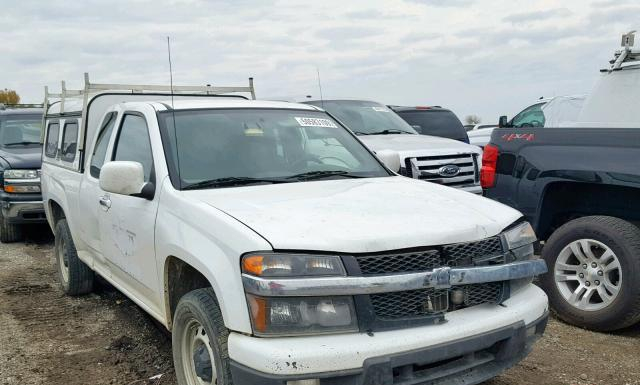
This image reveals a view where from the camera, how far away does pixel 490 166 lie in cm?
505

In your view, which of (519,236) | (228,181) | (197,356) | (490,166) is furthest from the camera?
(490,166)

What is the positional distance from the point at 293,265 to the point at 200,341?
0.85 meters

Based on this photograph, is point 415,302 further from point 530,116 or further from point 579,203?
point 530,116

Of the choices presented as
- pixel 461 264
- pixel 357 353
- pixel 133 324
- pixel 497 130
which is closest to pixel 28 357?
pixel 133 324

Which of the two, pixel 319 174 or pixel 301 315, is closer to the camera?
pixel 301 315

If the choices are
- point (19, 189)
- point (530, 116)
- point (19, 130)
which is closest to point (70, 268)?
point (19, 189)

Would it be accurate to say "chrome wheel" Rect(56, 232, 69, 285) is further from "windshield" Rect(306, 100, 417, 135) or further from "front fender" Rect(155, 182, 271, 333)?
"windshield" Rect(306, 100, 417, 135)

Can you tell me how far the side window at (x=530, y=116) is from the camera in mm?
11153

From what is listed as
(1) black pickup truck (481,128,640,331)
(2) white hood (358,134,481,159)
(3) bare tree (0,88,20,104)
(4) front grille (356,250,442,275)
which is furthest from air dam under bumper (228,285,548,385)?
(3) bare tree (0,88,20,104)

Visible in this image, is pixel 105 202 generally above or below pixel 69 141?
below

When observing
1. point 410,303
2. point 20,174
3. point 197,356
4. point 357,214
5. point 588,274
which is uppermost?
point 357,214

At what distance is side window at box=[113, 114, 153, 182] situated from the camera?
375 centimetres

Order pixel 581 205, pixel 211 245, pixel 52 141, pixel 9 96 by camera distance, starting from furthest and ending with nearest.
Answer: pixel 9 96, pixel 52 141, pixel 581 205, pixel 211 245

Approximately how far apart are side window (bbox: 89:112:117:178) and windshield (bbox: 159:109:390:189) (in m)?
0.98
